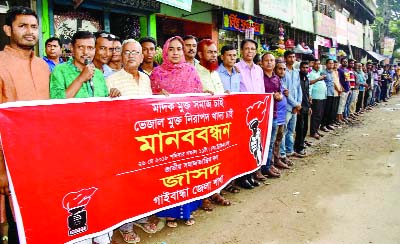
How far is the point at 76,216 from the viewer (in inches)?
105

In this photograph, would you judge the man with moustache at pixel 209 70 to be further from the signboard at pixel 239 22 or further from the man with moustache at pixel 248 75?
the signboard at pixel 239 22

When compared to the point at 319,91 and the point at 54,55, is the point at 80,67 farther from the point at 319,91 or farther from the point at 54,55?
the point at 319,91

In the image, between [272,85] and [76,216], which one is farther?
[272,85]

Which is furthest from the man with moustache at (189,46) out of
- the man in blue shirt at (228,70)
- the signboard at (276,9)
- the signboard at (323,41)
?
the signboard at (323,41)

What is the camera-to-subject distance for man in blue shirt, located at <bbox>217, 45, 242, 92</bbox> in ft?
14.9

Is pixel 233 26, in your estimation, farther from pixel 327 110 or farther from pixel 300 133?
pixel 300 133

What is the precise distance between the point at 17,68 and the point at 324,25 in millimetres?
21241

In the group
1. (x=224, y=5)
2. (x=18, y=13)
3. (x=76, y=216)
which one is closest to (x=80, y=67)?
(x=18, y=13)

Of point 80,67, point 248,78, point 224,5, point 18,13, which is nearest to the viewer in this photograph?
point 18,13

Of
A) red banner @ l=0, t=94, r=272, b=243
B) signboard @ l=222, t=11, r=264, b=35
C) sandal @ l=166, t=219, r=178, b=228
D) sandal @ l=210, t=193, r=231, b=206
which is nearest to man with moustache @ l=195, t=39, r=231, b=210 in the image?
sandal @ l=210, t=193, r=231, b=206

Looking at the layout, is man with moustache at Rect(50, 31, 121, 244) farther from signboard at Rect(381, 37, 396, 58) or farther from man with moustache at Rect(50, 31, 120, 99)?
signboard at Rect(381, 37, 396, 58)

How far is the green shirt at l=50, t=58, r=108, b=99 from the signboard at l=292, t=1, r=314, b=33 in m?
14.5

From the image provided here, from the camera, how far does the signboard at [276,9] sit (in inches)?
493

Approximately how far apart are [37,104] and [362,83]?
39.5 ft
